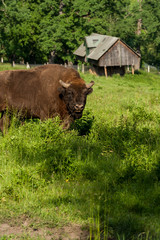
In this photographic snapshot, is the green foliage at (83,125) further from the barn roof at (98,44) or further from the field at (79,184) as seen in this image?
the barn roof at (98,44)

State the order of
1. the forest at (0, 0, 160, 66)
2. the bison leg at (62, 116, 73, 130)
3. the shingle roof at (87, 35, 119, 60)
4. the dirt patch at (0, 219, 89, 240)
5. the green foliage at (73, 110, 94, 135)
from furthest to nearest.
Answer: the forest at (0, 0, 160, 66) → the shingle roof at (87, 35, 119, 60) → the green foliage at (73, 110, 94, 135) → the bison leg at (62, 116, 73, 130) → the dirt patch at (0, 219, 89, 240)

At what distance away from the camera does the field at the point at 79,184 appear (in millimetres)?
4305

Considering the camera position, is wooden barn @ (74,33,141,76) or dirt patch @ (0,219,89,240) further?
wooden barn @ (74,33,141,76)

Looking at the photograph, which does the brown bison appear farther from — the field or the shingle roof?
the shingle roof

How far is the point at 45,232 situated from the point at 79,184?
1.63 m

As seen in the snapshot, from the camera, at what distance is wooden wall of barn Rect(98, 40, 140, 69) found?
47125 millimetres

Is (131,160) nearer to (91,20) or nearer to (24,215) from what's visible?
(24,215)

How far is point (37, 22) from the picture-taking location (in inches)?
2084

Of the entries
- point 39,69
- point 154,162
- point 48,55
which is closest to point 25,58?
point 48,55

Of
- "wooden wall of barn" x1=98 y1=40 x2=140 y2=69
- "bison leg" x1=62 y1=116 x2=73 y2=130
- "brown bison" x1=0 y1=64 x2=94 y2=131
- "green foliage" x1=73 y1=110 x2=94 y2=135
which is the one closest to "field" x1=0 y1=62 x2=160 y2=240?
"bison leg" x1=62 y1=116 x2=73 y2=130

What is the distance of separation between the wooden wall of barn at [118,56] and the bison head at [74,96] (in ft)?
128

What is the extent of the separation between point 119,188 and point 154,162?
112cm

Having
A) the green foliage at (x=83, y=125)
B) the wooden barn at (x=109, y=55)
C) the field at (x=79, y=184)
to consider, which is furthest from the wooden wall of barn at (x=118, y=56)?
the field at (x=79, y=184)

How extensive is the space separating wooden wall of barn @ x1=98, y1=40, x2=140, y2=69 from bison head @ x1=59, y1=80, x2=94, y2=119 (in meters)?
39.0
